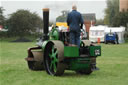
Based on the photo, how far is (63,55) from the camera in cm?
984

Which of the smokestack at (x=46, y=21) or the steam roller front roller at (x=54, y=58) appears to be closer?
the steam roller front roller at (x=54, y=58)

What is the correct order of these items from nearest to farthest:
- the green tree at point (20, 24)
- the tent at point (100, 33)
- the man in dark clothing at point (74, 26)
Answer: the man in dark clothing at point (74, 26) < the tent at point (100, 33) < the green tree at point (20, 24)

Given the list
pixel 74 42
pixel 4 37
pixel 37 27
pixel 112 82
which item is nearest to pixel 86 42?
pixel 74 42


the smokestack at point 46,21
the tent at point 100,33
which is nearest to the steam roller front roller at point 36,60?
the smokestack at point 46,21

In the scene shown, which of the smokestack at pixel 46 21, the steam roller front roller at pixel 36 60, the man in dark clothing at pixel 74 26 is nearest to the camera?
the man in dark clothing at pixel 74 26

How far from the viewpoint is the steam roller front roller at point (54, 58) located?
985 cm

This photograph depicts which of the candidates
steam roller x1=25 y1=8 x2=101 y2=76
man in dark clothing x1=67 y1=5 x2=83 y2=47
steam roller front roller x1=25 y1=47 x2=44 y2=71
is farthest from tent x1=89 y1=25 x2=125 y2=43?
man in dark clothing x1=67 y1=5 x2=83 y2=47

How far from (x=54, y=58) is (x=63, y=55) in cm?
47

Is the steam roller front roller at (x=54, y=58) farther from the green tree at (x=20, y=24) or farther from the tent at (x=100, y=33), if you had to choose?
the green tree at (x=20, y=24)

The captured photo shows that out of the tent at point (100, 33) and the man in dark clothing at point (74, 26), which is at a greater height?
the man in dark clothing at point (74, 26)

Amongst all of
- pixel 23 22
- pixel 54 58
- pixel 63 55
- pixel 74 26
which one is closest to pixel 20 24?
pixel 23 22

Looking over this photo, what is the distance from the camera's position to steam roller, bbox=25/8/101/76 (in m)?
9.84

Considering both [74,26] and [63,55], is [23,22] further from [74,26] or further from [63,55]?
[63,55]

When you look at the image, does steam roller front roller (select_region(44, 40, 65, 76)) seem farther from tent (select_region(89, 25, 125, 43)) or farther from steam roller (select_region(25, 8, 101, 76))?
tent (select_region(89, 25, 125, 43))
